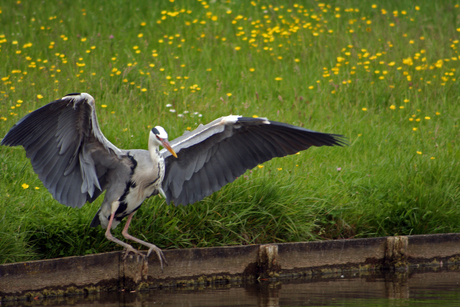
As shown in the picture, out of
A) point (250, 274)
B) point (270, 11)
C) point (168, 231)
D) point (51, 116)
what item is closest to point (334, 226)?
point (250, 274)

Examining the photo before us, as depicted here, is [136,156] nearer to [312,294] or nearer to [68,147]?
[68,147]

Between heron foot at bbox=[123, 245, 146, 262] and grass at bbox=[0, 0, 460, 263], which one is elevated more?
grass at bbox=[0, 0, 460, 263]

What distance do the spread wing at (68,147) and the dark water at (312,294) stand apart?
0.85m

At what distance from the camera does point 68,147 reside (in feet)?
13.8

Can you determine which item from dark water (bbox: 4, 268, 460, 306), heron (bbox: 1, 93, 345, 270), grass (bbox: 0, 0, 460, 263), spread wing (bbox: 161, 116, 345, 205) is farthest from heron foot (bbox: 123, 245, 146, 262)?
spread wing (bbox: 161, 116, 345, 205)

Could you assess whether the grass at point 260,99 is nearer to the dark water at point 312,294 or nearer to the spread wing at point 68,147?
the spread wing at point 68,147

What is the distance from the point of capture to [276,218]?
5.16 m

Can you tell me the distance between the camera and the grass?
496 centimetres

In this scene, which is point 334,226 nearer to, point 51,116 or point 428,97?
point 51,116

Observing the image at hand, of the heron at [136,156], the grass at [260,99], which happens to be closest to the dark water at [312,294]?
the heron at [136,156]

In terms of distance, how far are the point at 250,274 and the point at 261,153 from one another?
1.04 m

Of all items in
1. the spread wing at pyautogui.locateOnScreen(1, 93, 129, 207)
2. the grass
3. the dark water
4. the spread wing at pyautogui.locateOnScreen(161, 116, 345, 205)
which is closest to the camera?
the spread wing at pyautogui.locateOnScreen(1, 93, 129, 207)

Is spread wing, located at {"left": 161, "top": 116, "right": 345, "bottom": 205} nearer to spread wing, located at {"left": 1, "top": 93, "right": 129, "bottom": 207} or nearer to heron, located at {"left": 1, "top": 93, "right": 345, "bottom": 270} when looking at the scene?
heron, located at {"left": 1, "top": 93, "right": 345, "bottom": 270}

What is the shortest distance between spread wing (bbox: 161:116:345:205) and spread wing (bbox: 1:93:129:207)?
1.74 feet
